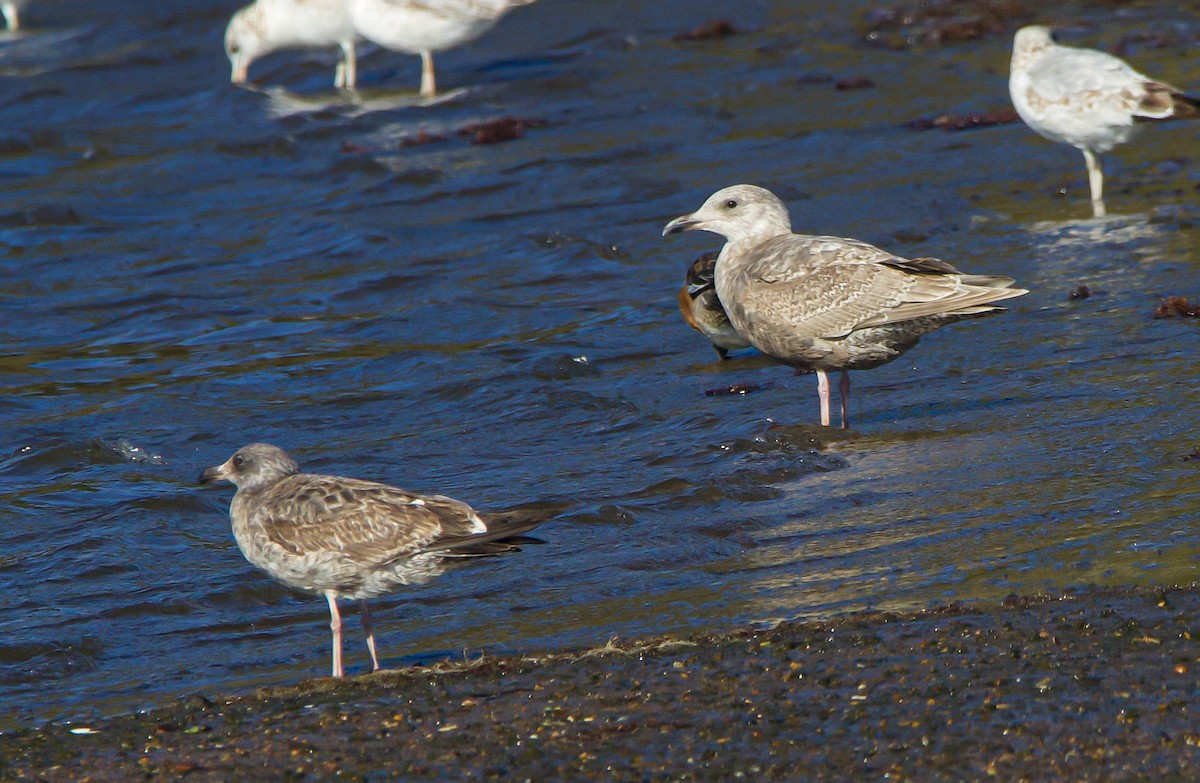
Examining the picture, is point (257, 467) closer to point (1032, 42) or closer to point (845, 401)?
point (845, 401)

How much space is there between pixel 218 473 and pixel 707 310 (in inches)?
169

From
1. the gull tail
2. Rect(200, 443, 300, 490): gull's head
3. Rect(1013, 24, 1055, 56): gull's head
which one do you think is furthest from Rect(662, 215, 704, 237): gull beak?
Rect(1013, 24, 1055, 56): gull's head

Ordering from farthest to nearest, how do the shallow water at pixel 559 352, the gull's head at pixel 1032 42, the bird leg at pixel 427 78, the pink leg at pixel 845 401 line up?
the bird leg at pixel 427 78 < the gull's head at pixel 1032 42 < the pink leg at pixel 845 401 < the shallow water at pixel 559 352

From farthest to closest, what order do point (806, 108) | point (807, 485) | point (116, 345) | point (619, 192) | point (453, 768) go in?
point (806, 108), point (619, 192), point (116, 345), point (807, 485), point (453, 768)

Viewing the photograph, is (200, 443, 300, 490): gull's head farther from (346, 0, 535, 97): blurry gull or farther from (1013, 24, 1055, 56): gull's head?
(346, 0, 535, 97): blurry gull

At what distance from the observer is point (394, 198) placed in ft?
54.5

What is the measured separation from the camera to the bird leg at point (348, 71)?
21.6m

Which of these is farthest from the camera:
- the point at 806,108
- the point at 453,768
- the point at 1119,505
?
the point at 806,108

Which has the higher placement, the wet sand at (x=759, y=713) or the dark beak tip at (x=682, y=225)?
the dark beak tip at (x=682, y=225)

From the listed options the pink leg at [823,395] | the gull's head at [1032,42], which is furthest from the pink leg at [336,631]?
the gull's head at [1032,42]

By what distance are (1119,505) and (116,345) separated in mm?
8057

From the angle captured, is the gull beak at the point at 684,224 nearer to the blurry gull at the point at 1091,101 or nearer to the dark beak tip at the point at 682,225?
the dark beak tip at the point at 682,225

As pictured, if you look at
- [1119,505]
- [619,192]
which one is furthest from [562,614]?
[619,192]

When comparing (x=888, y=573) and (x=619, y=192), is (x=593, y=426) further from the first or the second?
(x=619, y=192)
